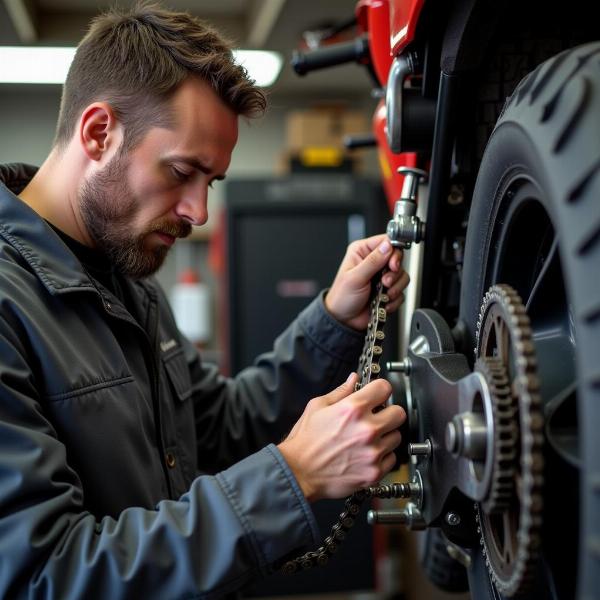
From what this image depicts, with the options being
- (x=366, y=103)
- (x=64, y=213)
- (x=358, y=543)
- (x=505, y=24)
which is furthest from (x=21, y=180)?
(x=366, y=103)

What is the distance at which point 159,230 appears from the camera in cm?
107

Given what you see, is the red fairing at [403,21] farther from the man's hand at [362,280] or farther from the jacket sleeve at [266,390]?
the jacket sleeve at [266,390]

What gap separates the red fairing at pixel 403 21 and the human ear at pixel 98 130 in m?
0.42

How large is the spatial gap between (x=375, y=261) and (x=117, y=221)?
363mm

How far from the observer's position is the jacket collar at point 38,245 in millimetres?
891

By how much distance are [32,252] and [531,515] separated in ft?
2.16

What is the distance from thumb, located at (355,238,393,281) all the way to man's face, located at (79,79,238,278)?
238 mm

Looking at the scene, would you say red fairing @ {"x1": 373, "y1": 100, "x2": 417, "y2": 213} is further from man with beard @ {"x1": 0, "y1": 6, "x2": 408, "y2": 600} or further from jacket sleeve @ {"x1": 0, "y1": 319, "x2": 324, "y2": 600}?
jacket sleeve @ {"x1": 0, "y1": 319, "x2": 324, "y2": 600}

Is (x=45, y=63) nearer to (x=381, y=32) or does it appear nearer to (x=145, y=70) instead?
(x=145, y=70)

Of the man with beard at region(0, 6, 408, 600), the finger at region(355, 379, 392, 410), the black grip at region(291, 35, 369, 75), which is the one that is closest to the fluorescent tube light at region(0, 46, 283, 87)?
the black grip at region(291, 35, 369, 75)

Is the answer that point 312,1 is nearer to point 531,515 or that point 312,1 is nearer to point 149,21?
point 149,21

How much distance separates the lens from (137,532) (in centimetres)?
74

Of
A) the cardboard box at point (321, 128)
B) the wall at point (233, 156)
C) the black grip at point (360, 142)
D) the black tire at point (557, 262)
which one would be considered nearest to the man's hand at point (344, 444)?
the black tire at point (557, 262)

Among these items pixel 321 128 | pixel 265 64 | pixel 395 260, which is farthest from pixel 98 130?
pixel 265 64
